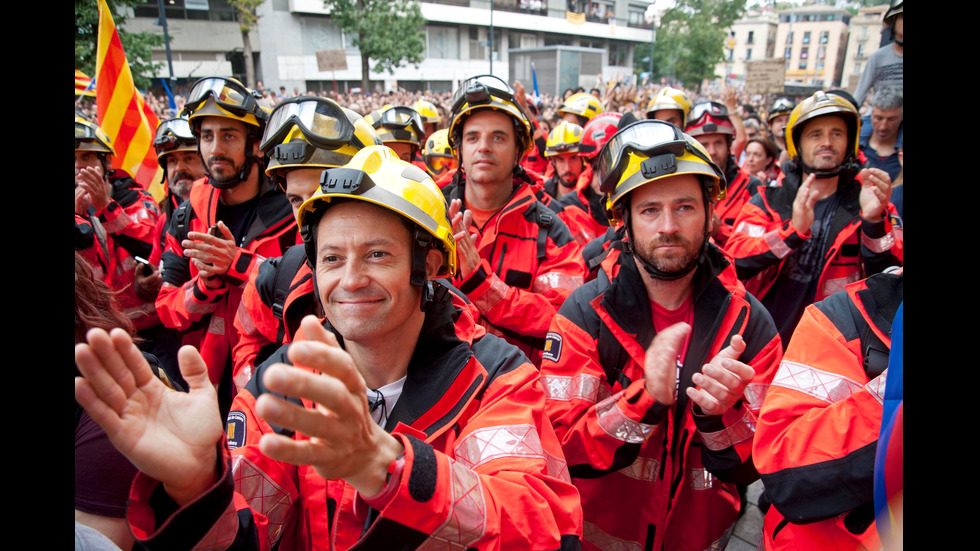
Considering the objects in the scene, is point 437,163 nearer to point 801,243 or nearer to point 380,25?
point 801,243

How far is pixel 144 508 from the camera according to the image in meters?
1.40

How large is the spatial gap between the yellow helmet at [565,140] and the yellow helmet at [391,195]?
15.5 ft

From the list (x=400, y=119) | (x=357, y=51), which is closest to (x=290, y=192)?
(x=400, y=119)

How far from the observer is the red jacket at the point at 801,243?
3705mm

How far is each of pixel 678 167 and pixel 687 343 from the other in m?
0.89

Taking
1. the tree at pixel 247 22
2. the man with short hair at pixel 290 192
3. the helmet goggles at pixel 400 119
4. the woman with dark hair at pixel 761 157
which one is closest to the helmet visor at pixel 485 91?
the man with short hair at pixel 290 192

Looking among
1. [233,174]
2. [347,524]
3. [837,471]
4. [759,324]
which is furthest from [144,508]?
[233,174]

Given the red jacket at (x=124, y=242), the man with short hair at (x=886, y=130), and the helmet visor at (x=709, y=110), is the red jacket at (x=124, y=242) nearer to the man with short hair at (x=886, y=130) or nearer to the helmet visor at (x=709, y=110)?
the helmet visor at (x=709, y=110)

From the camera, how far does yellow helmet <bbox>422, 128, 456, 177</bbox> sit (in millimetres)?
8119

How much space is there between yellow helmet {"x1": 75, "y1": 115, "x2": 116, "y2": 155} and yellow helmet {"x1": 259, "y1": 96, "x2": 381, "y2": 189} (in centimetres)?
321

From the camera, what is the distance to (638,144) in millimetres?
2871

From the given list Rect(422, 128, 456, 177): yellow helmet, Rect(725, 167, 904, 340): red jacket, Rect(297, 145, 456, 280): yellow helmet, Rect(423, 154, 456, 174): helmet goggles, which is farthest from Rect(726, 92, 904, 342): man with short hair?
Rect(423, 154, 456, 174): helmet goggles

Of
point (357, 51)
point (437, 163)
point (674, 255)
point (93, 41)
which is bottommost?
point (674, 255)

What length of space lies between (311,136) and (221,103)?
1.27m
